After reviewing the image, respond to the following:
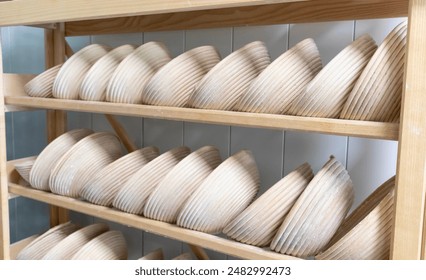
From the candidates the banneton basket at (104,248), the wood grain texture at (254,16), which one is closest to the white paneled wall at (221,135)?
the wood grain texture at (254,16)

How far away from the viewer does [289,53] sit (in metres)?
0.71

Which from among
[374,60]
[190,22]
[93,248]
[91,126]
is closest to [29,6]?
[190,22]

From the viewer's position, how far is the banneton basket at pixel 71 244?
39.7 inches

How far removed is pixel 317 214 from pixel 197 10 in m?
0.56

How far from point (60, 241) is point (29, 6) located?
64 cm

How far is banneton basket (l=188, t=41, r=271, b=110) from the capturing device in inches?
29.8

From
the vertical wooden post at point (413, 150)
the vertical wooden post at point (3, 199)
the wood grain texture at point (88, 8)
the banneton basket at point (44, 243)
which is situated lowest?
the banneton basket at point (44, 243)

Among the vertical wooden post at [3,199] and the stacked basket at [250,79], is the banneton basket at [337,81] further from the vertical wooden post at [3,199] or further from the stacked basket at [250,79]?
the vertical wooden post at [3,199]

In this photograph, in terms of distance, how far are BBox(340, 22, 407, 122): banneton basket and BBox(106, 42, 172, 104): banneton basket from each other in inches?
19.4

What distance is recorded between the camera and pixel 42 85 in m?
1.02

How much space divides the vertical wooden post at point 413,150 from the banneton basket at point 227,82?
1.05ft

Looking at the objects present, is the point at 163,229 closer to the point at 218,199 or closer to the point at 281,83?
the point at 218,199

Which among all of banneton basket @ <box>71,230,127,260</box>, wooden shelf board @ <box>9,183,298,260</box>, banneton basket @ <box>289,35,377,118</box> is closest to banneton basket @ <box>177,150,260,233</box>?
wooden shelf board @ <box>9,183,298,260</box>
